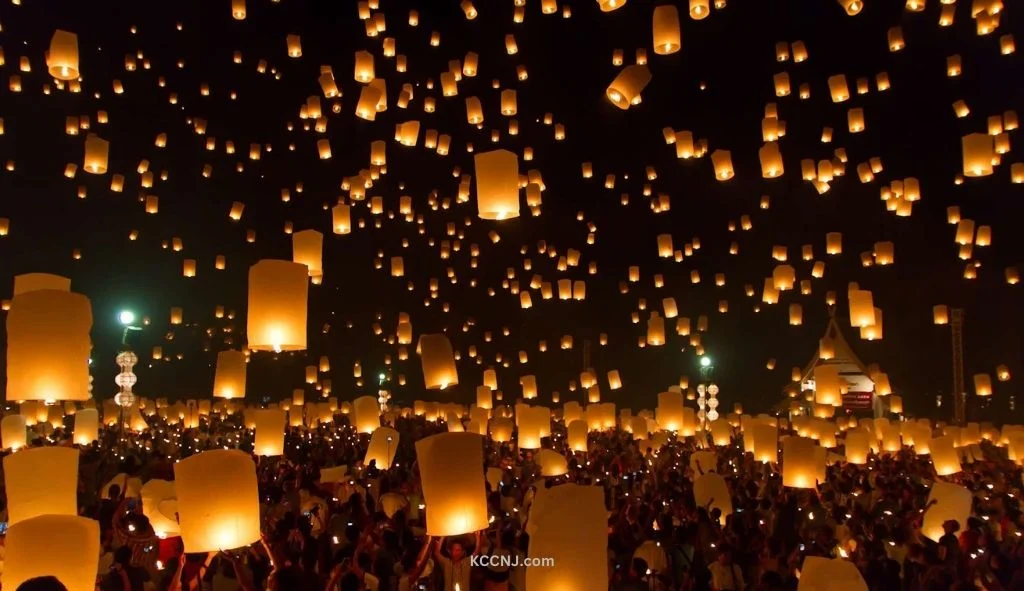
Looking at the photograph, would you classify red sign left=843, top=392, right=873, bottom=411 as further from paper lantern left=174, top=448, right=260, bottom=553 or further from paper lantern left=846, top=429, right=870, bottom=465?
paper lantern left=174, top=448, right=260, bottom=553

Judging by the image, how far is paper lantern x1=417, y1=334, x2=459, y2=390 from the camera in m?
7.09

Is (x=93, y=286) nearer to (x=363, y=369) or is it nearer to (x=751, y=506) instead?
(x=363, y=369)

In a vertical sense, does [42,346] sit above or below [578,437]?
below

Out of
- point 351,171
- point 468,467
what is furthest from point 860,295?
point 351,171

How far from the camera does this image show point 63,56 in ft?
29.0

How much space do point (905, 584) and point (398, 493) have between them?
4.13 meters

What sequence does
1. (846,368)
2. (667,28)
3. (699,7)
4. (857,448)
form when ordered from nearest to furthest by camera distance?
1. (667,28)
2. (699,7)
3. (857,448)
4. (846,368)

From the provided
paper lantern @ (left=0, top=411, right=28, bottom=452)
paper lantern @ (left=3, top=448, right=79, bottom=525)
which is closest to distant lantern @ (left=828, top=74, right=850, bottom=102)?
paper lantern @ (left=3, top=448, right=79, bottom=525)

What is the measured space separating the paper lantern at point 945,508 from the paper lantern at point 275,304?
522 centimetres

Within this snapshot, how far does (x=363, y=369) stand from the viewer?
29453 mm

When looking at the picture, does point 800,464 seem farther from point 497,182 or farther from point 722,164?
point 722,164

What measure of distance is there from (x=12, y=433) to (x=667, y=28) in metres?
8.94

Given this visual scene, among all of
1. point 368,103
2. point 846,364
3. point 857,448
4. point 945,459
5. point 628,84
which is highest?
point 846,364

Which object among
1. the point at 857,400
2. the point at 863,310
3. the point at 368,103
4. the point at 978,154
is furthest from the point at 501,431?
the point at 857,400
